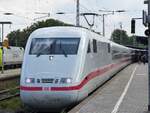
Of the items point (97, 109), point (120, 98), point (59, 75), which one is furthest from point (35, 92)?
point (120, 98)

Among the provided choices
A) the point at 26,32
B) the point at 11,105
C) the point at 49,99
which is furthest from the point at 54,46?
the point at 26,32

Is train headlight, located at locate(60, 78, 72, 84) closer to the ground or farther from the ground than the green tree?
closer to the ground

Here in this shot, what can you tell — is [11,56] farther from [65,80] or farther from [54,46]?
[65,80]

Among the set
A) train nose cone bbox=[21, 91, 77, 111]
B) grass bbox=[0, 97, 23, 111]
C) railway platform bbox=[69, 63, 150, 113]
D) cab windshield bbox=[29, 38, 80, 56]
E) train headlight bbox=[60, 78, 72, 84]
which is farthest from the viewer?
grass bbox=[0, 97, 23, 111]

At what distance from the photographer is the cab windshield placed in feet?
55.0

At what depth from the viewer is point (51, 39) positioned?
56.7 feet

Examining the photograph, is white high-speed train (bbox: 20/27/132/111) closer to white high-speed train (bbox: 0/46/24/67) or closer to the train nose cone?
the train nose cone

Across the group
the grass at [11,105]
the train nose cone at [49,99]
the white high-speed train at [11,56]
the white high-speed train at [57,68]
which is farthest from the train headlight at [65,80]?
the white high-speed train at [11,56]

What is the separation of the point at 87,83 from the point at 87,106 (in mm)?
1910

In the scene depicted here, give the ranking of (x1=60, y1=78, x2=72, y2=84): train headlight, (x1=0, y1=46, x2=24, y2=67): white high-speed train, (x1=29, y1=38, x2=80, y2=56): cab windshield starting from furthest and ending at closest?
(x1=0, y1=46, x2=24, y2=67): white high-speed train < (x1=29, y1=38, x2=80, y2=56): cab windshield < (x1=60, y1=78, x2=72, y2=84): train headlight

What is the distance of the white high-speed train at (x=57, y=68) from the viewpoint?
15.4 m

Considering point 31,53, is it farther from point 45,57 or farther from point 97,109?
point 97,109

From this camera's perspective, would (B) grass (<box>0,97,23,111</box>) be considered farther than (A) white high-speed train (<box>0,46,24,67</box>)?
No

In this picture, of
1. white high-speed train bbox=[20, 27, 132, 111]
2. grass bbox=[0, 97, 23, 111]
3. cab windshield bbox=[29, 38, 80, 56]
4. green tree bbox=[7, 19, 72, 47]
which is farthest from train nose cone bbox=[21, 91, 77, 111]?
green tree bbox=[7, 19, 72, 47]
